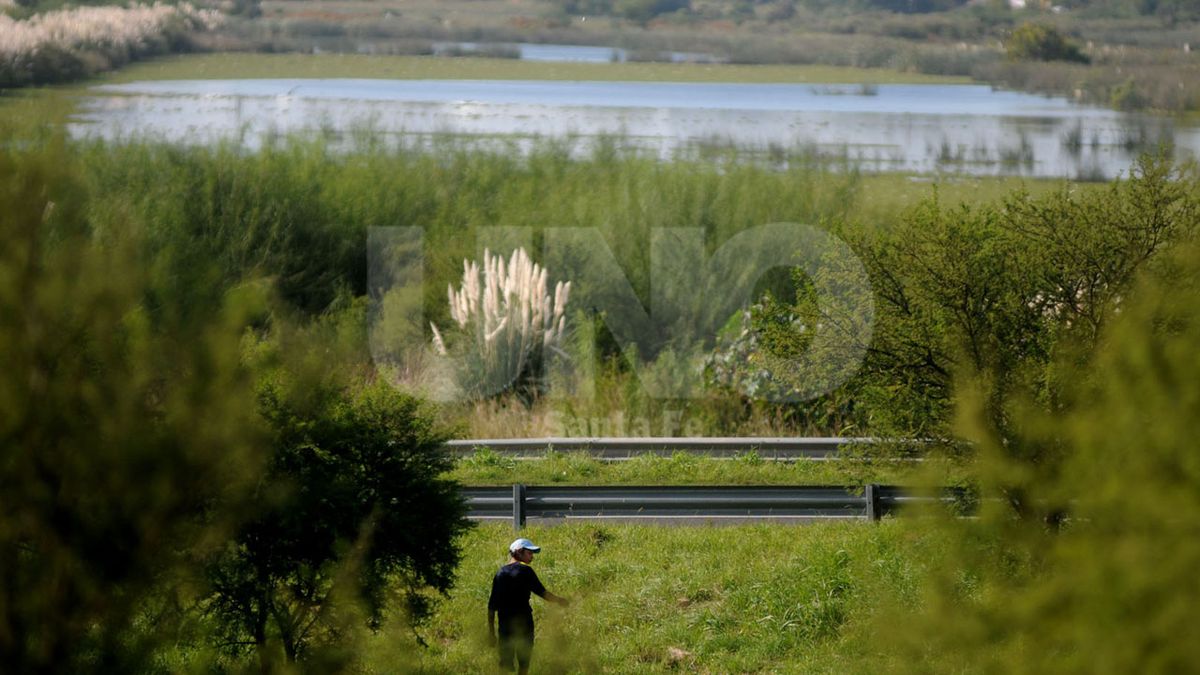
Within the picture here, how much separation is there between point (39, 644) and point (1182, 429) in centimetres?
342

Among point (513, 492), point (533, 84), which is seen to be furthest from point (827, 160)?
point (513, 492)

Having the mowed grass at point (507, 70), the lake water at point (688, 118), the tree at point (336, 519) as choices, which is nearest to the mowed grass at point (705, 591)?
the tree at point (336, 519)

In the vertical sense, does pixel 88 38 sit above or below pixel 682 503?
above

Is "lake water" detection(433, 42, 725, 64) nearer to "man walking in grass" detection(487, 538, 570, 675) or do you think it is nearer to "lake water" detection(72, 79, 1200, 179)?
"lake water" detection(72, 79, 1200, 179)

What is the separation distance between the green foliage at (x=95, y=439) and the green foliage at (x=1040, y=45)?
37.3 metres

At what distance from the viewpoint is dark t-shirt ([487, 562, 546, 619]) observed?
8188 mm

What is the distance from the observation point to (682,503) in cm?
1254

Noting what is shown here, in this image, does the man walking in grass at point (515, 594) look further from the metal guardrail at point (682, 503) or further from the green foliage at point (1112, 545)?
the green foliage at point (1112, 545)

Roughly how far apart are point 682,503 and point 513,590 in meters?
4.53

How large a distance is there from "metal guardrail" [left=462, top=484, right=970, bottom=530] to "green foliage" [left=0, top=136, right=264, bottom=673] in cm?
789

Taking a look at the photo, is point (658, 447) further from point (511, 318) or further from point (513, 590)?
point (513, 590)

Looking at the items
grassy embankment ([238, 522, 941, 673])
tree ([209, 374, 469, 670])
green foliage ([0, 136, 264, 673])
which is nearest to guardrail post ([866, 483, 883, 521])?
grassy embankment ([238, 522, 941, 673])

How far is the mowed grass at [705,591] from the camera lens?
9.30 meters

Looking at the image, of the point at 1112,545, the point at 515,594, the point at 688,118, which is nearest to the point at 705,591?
the point at 515,594
